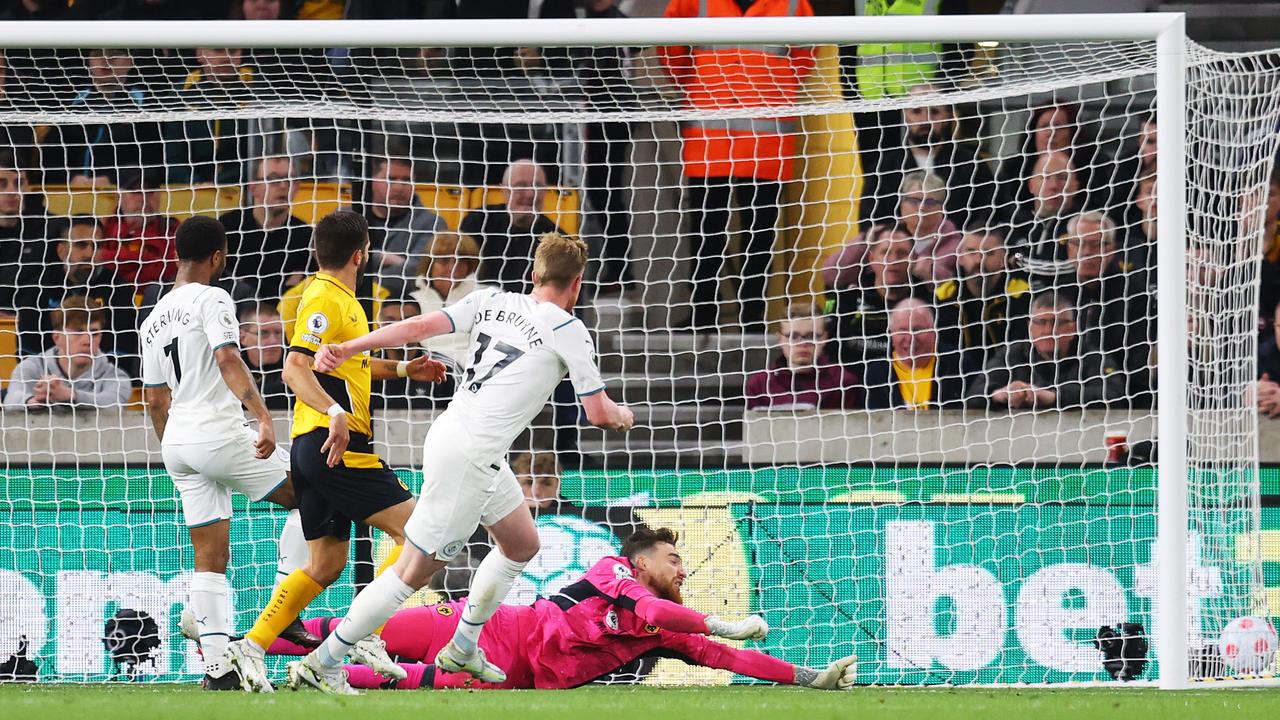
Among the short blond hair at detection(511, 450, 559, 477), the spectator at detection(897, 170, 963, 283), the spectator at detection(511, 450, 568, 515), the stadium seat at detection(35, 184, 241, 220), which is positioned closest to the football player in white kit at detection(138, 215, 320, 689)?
the spectator at detection(511, 450, 568, 515)

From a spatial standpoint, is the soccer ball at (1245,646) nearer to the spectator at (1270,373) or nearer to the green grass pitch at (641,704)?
the green grass pitch at (641,704)

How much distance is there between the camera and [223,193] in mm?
8531

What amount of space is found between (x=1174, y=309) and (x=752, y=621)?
77.2 inches

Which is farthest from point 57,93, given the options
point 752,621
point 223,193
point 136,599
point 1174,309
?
point 1174,309

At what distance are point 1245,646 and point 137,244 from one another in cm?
582

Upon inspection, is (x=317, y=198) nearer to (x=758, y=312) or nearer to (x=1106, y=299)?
(x=758, y=312)

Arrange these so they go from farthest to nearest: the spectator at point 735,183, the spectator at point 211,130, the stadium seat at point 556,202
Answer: the stadium seat at point 556,202 < the spectator at point 735,183 < the spectator at point 211,130

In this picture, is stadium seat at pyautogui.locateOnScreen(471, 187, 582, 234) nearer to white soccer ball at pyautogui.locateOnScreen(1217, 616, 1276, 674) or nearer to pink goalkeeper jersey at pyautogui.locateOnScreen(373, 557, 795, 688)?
pink goalkeeper jersey at pyautogui.locateOnScreen(373, 557, 795, 688)

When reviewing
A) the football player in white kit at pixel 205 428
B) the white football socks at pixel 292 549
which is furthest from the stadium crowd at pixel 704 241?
the football player in white kit at pixel 205 428

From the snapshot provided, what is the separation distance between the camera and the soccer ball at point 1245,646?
637cm

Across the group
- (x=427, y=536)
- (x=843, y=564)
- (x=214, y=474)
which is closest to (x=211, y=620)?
(x=214, y=474)

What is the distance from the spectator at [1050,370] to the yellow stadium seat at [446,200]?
2.98 meters

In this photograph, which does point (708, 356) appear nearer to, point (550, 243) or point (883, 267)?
point (883, 267)

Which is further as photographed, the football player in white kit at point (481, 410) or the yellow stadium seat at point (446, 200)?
the yellow stadium seat at point (446, 200)
